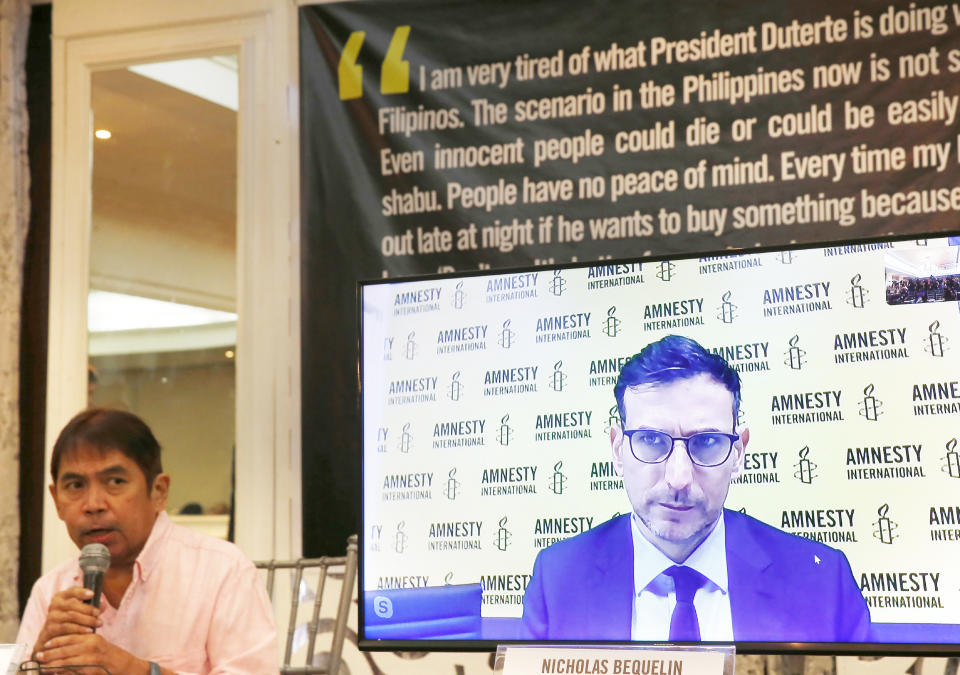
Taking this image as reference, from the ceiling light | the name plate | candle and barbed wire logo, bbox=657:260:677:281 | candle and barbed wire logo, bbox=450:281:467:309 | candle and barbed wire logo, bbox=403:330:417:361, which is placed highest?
the ceiling light

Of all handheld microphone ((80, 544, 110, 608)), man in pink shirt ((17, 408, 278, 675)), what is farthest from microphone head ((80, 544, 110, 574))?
man in pink shirt ((17, 408, 278, 675))

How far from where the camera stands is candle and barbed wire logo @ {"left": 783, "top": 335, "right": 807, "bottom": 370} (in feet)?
6.05

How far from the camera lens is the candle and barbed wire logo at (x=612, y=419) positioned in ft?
6.25

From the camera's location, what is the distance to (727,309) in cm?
190

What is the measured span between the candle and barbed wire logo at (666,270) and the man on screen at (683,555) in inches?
4.2

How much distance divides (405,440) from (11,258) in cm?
191

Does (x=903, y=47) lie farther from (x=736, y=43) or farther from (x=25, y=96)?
(x=25, y=96)

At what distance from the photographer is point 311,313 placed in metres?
3.17

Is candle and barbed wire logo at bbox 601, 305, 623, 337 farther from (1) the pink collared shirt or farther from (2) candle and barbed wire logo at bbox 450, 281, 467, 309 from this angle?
(1) the pink collared shirt

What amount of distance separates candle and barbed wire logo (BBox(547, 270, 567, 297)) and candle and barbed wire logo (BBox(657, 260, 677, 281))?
0.55ft

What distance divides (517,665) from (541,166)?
155cm

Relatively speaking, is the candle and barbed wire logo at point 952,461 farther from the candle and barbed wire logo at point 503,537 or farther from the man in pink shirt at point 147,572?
the man in pink shirt at point 147,572

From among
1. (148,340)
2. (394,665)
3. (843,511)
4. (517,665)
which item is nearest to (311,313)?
(148,340)

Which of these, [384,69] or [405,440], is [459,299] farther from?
[384,69]
